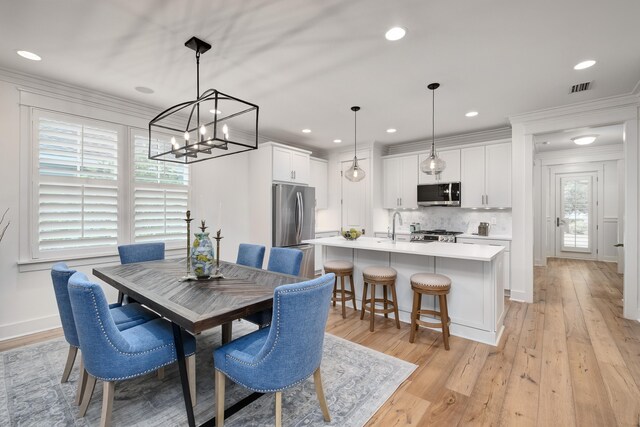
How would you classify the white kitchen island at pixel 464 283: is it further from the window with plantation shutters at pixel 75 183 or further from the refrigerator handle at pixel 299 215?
the window with plantation shutters at pixel 75 183

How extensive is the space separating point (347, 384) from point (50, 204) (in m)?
3.51

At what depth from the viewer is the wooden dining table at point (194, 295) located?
60.7 inches

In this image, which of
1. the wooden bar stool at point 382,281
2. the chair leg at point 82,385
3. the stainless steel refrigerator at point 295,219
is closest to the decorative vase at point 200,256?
the chair leg at point 82,385

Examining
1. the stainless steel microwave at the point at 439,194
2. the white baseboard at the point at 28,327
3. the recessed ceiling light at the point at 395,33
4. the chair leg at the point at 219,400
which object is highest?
the recessed ceiling light at the point at 395,33

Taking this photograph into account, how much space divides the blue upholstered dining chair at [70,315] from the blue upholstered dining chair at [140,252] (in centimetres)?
93

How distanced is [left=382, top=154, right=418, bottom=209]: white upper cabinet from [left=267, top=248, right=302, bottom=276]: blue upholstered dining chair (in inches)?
Result: 137

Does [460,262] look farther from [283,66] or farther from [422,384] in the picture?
[283,66]

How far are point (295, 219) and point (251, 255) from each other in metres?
1.82

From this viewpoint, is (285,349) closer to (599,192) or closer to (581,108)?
(581,108)

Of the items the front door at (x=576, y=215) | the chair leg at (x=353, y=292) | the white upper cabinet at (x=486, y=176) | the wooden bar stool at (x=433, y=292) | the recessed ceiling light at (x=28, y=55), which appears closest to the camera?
the recessed ceiling light at (x=28, y=55)

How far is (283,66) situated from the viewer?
2.73m

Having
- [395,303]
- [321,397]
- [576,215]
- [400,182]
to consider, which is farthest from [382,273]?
[576,215]

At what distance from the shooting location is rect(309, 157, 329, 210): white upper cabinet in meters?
5.97

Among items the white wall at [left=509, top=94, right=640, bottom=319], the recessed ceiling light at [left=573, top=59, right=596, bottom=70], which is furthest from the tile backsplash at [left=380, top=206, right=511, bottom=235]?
the recessed ceiling light at [left=573, top=59, right=596, bottom=70]
